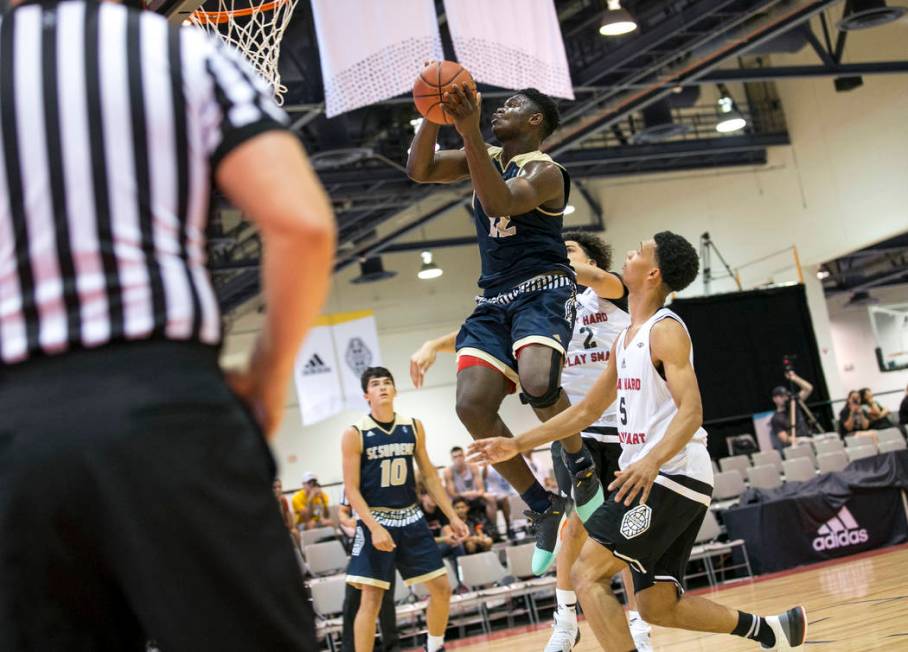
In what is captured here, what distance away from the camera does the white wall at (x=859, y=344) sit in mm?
33312

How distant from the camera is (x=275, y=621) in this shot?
5.71 feet

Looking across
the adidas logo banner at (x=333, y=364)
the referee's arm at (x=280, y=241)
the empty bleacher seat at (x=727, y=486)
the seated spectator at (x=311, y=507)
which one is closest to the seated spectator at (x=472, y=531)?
the seated spectator at (x=311, y=507)

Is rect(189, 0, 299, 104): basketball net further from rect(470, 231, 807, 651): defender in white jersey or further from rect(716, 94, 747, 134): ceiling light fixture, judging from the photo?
rect(716, 94, 747, 134): ceiling light fixture

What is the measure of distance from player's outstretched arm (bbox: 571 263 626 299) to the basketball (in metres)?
1.80

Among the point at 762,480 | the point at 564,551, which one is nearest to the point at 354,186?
the point at 762,480

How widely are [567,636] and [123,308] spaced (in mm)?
4548

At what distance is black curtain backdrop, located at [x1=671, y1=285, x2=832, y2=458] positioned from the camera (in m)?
20.8

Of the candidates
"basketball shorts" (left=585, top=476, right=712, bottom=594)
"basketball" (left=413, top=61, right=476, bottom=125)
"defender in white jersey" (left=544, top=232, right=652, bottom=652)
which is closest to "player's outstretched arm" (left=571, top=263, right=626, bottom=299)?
"defender in white jersey" (left=544, top=232, right=652, bottom=652)

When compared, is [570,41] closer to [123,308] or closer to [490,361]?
[490,361]

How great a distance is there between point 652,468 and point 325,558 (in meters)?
8.37

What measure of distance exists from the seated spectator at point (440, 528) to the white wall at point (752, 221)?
5287 millimetres

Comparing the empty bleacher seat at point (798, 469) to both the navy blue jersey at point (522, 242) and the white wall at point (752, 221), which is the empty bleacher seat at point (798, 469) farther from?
the navy blue jersey at point (522, 242)

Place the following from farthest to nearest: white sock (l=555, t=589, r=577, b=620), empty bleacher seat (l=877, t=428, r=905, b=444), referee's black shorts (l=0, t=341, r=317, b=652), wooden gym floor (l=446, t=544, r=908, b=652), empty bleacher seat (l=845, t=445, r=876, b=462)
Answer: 1. empty bleacher seat (l=877, t=428, r=905, b=444)
2. empty bleacher seat (l=845, t=445, r=876, b=462)
3. wooden gym floor (l=446, t=544, r=908, b=652)
4. white sock (l=555, t=589, r=577, b=620)
5. referee's black shorts (l=0, t=341, r=317, b=652)

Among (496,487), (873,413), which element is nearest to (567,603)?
(496,487)
